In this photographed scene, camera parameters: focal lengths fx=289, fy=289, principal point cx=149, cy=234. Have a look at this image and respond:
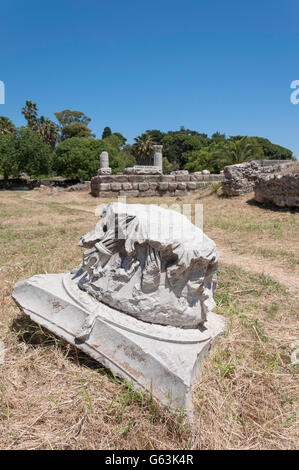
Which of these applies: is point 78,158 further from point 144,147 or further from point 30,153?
point 144,147

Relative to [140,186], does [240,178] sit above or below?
above

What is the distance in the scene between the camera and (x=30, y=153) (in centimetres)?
2077

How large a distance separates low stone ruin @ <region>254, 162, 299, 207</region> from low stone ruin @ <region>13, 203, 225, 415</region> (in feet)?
21.7

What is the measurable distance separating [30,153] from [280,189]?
18147 millimetres

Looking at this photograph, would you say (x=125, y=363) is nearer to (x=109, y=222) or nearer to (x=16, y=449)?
(x=16, y=449)

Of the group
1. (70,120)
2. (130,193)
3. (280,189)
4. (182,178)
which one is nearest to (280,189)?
(280,189)

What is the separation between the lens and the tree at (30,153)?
67.5 feet

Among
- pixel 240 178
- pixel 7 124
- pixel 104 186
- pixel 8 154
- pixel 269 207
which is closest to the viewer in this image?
pixel 269 207

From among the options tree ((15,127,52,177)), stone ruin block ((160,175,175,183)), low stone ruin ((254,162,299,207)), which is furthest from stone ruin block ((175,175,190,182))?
tree ((15,127,52,177))

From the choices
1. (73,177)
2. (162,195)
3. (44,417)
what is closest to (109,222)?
(44,417)

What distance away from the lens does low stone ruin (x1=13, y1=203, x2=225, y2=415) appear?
196 cm

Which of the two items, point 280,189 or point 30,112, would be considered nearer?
point 280,189

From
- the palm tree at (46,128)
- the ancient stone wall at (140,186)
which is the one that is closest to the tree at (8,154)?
the ancient stone wall at (140,186)

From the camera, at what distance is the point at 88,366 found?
2207mm
